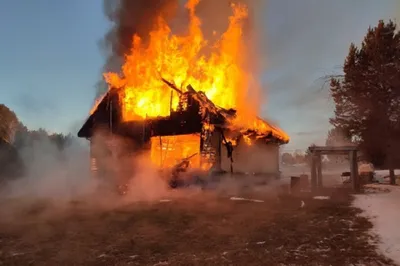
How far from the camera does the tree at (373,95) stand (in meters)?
→ 10.1

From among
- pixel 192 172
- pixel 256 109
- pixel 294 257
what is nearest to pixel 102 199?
pixel 192 172

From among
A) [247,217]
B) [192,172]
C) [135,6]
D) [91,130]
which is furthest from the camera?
[91,130]

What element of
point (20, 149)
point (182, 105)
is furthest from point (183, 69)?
point (20, 149)

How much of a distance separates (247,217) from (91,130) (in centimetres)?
1562

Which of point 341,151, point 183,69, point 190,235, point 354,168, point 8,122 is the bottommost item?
point 190,235

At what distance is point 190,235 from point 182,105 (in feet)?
39.2

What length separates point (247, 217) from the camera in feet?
32.0

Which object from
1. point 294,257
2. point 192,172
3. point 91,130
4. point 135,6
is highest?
point 135,6

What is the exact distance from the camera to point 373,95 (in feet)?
47.1

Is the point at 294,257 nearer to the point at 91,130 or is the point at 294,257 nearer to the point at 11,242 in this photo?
the point at 11,242

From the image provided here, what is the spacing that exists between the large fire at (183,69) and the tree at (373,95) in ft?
20.4

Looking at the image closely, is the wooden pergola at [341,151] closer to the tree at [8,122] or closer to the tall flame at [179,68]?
the tall flame at [179,68]

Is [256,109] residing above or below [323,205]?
above

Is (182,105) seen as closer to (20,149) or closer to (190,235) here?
(20,149)
